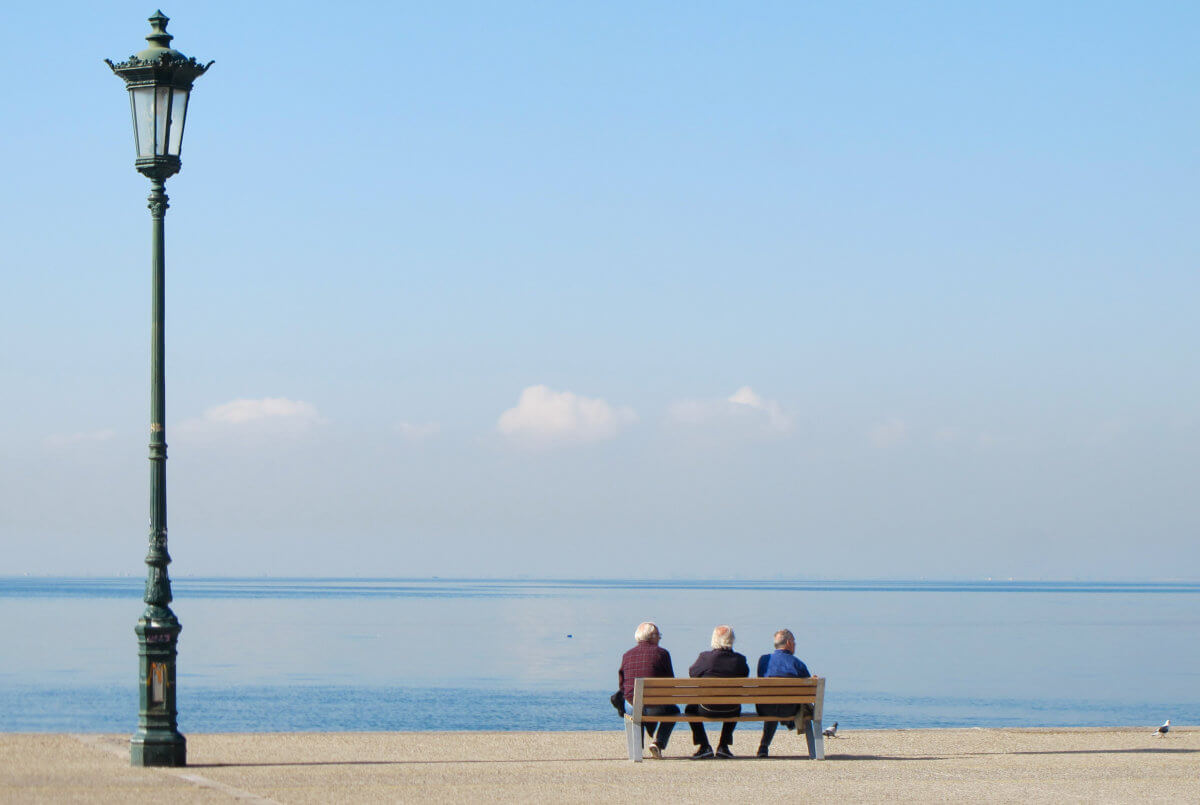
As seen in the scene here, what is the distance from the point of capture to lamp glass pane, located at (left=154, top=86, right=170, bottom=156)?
1329 centimetres

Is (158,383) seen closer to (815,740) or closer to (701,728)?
(701,728)

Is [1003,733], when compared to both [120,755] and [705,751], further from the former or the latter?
[120,755]

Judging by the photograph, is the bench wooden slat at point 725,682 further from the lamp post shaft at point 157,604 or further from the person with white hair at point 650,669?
the lamp post shaft at point 157,604

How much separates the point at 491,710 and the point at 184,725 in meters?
7.57

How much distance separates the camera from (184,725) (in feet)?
101

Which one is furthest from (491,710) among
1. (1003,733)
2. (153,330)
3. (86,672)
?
(153,330)

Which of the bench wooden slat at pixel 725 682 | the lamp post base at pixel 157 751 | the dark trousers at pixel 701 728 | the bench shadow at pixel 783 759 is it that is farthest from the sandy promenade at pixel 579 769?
the bench wooden slat at pixel 725 682

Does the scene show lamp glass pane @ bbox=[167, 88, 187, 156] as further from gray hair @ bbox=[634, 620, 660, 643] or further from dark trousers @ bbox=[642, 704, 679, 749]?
dark trousers @ bbox=[642, 704, 679, 749]

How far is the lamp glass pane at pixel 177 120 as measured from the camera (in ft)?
43.9

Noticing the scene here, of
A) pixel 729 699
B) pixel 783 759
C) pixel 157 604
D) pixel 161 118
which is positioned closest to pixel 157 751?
pixel 157 604

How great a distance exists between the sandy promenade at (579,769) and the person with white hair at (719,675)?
282 millimetres

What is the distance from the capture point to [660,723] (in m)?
14.1

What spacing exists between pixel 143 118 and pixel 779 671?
24.4ft

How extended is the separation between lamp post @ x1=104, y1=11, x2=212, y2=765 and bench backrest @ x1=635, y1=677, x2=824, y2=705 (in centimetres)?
398
